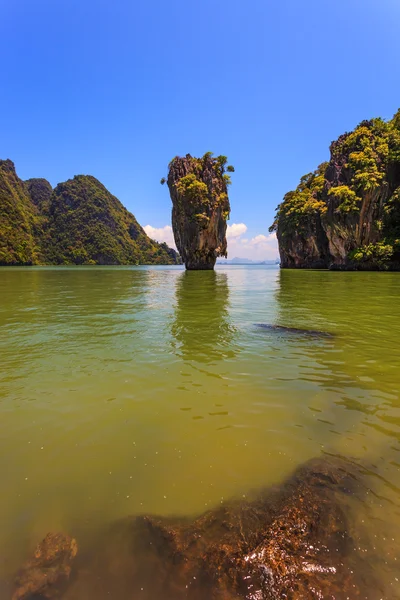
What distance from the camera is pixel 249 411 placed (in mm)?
3883

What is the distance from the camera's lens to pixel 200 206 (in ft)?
174

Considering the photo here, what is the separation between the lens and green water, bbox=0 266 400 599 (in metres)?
2.35

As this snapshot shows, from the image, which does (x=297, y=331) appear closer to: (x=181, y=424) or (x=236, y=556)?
(x=181, y=424)

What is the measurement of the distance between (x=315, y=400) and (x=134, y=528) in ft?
9.69

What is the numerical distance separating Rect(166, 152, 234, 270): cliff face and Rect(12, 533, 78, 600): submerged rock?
172 ft

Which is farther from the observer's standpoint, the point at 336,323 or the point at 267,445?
the point at 336,323

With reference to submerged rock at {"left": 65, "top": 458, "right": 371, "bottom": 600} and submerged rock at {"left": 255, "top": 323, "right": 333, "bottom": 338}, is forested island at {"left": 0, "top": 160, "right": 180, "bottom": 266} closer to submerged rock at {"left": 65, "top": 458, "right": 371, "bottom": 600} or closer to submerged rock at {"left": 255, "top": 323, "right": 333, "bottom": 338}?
submerged rock at {"left": 255, "top": 323, "right": 333, "bottom": 338}

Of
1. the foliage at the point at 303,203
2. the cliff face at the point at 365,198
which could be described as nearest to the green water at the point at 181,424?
the cliff face at the point at 365,198

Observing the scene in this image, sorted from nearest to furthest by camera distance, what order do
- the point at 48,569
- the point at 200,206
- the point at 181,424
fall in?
the point at 48,569, the point at 181,424, the point at 200,206

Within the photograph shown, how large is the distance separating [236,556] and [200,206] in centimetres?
5445

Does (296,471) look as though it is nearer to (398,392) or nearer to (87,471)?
(87,471)

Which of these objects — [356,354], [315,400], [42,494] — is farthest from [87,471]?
[356,354]

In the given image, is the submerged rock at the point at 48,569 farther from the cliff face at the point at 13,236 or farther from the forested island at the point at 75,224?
the forested island at the point at 75,224

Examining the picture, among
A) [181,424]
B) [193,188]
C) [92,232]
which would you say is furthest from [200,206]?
[92,232]
